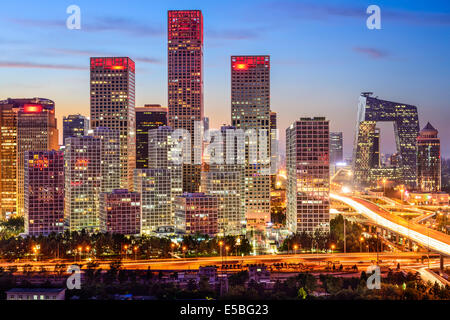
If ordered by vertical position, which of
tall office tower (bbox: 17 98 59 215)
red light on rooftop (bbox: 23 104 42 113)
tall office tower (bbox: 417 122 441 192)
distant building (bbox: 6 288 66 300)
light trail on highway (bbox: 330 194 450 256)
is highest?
red light on rooftop (bbox: 23 104 42 113)

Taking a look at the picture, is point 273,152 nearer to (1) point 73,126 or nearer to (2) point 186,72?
(2) point 186,72

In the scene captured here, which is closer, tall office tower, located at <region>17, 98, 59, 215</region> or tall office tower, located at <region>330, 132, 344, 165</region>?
tall office tower, located at <region>17, 98, 59, 215</region>

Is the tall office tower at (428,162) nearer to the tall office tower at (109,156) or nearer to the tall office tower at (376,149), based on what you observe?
the tall office tower at (376,149)

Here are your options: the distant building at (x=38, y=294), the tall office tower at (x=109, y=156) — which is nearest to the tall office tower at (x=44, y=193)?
the tall office tower at (x=109, y=156)

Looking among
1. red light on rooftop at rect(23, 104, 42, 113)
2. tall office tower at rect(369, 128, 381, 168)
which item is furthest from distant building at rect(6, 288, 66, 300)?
tall office tower at rect(369, 128, 381, 168)

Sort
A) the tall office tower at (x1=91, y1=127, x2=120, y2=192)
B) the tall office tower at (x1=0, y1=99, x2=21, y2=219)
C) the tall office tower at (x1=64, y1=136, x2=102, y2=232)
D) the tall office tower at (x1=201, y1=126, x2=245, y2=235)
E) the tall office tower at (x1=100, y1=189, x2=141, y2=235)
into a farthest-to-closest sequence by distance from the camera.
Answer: the tall office tower at (x1=0, y1=99, x2=21, y2=219) < the tall office tower at (x1=91, y1=127, x2=120, y2=192) < the tall office tower at (x1=64, y1=136, x2=102, y2=232) < the tall office tower at (x1=201, y1=126, x2=245, y2=235) < the tall office tower at (x1=100, y1=189, x2=141, y2=235)

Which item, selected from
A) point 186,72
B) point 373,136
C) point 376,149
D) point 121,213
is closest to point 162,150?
point 121,213

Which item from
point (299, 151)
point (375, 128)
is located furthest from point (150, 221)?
point (375, 128)

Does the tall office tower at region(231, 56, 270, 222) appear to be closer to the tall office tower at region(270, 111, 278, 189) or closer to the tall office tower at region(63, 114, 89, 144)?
the tall office tower at region(270, 111, 278, 189)
